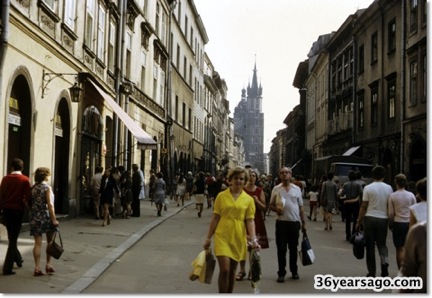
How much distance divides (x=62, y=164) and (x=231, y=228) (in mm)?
11697

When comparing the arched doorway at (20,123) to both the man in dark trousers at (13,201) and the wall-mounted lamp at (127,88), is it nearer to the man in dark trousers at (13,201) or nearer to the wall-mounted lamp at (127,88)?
the man in dark trousers at (13,201)

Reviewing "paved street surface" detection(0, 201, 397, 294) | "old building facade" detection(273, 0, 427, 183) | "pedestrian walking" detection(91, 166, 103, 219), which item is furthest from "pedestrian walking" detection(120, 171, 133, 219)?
"old building facade" detection(273, 0, 427, 183)

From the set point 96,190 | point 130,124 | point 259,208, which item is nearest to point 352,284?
point 259,208

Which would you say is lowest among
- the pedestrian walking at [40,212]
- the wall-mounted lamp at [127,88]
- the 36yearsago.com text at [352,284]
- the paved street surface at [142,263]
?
the paved street surface at [142,263]

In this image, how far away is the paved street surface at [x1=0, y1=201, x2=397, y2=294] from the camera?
803 centimetres

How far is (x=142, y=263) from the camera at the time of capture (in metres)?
10.4

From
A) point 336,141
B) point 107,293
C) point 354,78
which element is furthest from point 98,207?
point 336,141

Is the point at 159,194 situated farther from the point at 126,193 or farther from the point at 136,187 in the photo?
the point at 126,193

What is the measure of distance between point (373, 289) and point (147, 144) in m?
13.7

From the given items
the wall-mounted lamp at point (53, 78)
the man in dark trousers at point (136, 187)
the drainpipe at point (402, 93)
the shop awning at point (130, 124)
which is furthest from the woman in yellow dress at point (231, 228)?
the drainpipe at point (402, 93)

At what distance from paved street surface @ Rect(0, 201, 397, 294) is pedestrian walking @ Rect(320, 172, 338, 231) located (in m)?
0.37

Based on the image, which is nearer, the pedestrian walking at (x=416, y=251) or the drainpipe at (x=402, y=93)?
the pedestrian walking at (x=416, y=251)

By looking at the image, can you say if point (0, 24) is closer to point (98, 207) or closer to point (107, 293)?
point (107, 293)

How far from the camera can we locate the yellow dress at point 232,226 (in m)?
6.64
